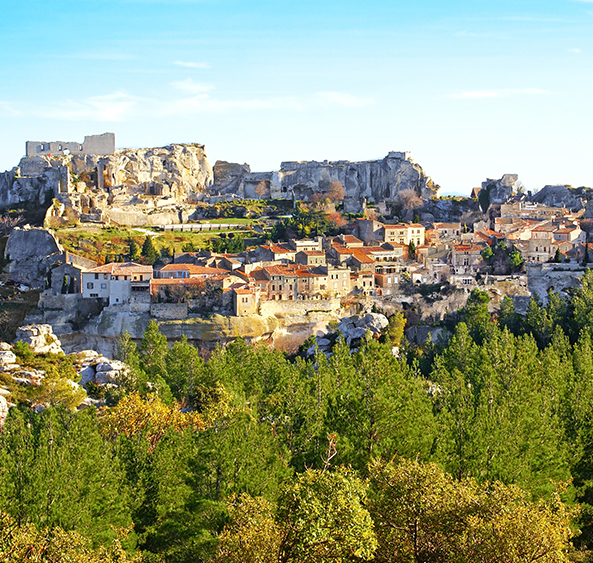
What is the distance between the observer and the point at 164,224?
74250mm

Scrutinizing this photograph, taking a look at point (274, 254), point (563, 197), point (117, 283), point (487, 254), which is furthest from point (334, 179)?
point (117, 283)

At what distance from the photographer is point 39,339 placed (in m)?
43.0

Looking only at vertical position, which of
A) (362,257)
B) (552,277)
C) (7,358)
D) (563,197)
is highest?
(563,197)

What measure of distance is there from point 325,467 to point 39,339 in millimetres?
26417

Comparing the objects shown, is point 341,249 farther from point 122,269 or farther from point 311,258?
point 122,269

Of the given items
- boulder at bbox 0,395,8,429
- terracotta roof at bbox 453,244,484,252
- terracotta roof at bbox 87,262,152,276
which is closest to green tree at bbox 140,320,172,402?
terracotta roof at bbox 87,262,152,276

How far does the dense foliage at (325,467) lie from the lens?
16.9 meters

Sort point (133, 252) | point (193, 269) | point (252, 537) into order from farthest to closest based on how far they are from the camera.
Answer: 1. point (133, 252)
2. point (193, 269)
3. point (252, 537)

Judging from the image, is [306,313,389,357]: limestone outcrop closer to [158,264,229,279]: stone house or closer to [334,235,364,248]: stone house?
[158,264,229,279]: stone house

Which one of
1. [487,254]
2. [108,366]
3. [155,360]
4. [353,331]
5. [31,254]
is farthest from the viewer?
[31,254]

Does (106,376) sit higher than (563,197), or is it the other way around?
(563,197)

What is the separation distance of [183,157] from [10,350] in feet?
173

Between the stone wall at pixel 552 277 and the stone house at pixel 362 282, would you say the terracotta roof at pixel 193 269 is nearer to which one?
the stone house at pixel 362 282

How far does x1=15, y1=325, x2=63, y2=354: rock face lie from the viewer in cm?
4219
